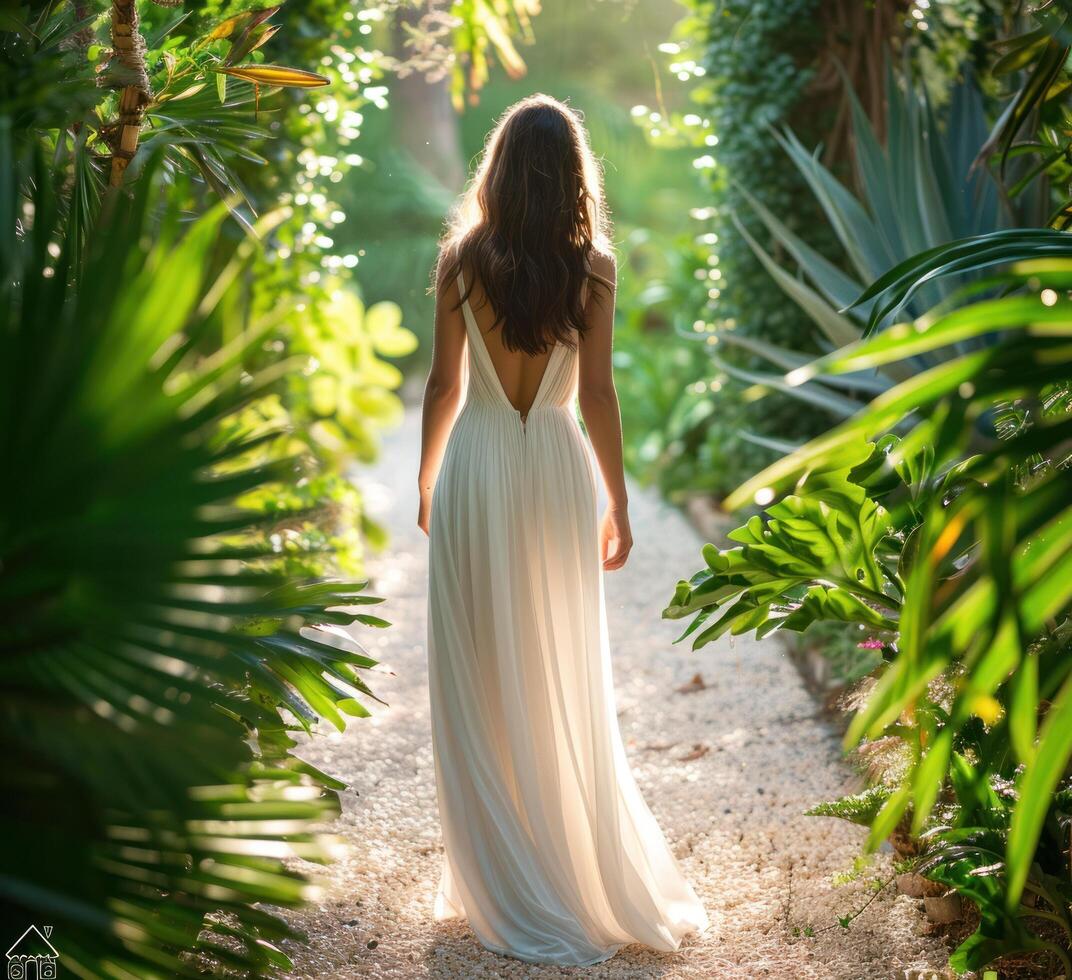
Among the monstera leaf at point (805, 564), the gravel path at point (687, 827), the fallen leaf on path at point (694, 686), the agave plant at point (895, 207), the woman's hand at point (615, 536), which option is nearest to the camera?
the monstera leaf at point (805, 564)

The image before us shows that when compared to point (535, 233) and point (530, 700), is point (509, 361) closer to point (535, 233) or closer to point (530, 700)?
point (535, 233)

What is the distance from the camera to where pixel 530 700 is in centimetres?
237

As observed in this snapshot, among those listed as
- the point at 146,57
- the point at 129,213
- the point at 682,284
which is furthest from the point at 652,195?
the point at 129,213

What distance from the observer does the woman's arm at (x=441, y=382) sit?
236 centimetres

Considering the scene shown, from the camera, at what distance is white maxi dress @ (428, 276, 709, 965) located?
7.59 feet

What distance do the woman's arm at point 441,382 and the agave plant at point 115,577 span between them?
43.8 inches

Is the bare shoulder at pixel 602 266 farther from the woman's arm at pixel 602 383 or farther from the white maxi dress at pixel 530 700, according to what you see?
the white maxi dress at pixel 530 700

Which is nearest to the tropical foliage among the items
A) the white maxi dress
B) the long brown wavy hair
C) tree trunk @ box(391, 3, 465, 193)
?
the white maxi dress

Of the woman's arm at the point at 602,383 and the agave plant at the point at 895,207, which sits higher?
the agave plant at the point at 895,207

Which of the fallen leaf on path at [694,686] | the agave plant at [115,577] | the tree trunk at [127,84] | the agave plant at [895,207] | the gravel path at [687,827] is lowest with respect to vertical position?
the gravel path at [687,827]

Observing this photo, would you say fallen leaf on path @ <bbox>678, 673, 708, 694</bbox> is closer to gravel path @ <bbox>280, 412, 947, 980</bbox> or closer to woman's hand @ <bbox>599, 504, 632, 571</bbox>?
gravel path @ <bbox>280, 412, 947, 980</bbox>

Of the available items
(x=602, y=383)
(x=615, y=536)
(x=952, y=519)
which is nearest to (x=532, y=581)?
(x=615, y=536)

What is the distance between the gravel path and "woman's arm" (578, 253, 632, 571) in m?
0.70

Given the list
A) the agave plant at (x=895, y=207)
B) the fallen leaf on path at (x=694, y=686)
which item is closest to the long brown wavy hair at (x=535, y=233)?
the agave plant at (x=895, y=207)
